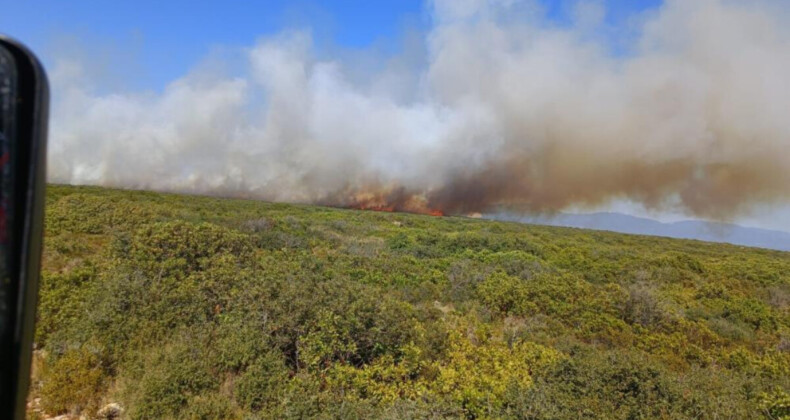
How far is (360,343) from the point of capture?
1260cm

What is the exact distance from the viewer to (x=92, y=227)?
1068 inches

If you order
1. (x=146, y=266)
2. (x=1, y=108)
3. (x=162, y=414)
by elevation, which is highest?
(x=1, y=108)

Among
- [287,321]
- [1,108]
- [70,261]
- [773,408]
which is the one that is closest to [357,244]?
[70,261]

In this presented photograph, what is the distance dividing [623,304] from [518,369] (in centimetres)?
1185

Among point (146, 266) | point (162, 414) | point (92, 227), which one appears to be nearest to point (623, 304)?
point (162, 414)

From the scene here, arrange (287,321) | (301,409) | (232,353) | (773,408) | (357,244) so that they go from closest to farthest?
(301,409) < (773,408) < (232,353) < (287,321) < (357,244)

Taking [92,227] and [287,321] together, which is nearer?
[287,321]

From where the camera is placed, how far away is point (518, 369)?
1038 cm

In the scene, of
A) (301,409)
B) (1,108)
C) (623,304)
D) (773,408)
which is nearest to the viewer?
(1,108)

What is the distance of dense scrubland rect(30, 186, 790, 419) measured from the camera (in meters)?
9.33

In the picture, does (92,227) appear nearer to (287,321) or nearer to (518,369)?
(287,321)

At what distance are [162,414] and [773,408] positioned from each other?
13809mm

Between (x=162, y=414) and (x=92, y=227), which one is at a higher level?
(x=92, y=227)

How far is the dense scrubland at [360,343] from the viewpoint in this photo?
9328 mm
